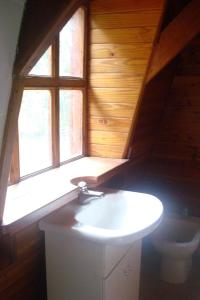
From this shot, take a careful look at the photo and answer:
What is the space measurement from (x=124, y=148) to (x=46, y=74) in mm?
779

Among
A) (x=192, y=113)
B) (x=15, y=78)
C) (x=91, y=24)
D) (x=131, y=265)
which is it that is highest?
(x=91, y=24)

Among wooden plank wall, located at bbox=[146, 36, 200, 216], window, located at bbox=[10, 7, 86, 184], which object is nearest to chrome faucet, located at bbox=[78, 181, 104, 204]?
window, located at bbox=[10, 7, 86, 184]

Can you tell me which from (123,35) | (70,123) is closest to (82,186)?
(70,123)

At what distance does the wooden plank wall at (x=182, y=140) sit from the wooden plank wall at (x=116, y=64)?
0.64 meters

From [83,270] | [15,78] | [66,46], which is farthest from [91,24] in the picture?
[83,270]

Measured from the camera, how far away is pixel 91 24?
2.14m

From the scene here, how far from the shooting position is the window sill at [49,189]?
4.82 ft

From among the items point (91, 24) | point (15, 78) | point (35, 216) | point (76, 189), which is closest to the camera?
point (15, 78)

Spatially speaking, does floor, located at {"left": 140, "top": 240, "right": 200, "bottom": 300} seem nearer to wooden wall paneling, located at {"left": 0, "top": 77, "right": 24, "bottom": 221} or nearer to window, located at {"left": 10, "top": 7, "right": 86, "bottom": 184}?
window, located at {"left": 10, "top": 7, "right": 86, "bottom": 184}

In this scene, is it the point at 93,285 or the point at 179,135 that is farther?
the point at 179,135

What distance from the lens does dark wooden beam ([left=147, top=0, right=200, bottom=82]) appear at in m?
1.94

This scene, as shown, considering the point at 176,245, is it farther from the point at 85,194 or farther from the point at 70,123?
the point at 70,123

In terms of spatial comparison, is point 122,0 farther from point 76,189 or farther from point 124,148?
point 76,189

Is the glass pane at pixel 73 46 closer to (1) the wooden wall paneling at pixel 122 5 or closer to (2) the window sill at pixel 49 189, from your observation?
(1) the wooden wall paneling at pixel 122 5
